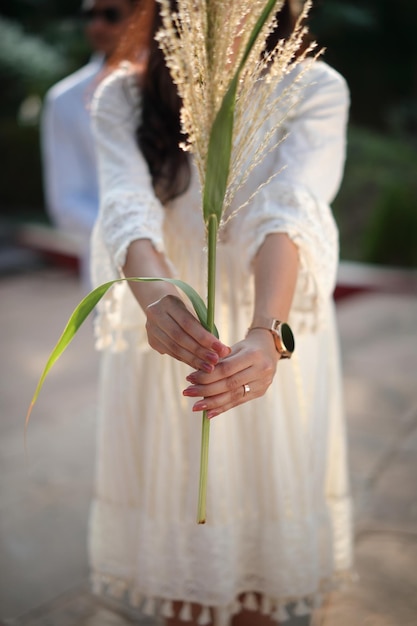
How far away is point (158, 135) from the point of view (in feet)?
5.94

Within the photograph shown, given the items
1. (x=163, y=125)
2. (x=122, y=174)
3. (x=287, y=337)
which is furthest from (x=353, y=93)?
(x=287, y=337)

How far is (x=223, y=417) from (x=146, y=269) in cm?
42

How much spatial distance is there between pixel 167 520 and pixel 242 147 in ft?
3.17

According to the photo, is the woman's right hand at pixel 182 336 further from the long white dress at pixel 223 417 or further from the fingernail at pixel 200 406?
the long white dress at pixel 223 417

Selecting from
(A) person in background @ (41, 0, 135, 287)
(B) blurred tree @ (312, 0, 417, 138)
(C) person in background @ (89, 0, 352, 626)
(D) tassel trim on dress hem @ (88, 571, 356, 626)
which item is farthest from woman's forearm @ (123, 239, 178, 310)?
(B) blurred tree @ (312, 0, 417, 138)

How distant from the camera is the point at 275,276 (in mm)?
1568

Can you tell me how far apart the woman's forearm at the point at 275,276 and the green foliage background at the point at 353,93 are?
521cm

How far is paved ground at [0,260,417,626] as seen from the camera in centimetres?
229

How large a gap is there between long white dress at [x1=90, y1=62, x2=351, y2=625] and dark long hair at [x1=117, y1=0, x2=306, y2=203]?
0.10ft

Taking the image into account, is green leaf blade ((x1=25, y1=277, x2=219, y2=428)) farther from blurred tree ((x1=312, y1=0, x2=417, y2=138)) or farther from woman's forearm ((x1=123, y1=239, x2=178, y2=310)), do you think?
blurred tree ((x1=312, y1=0, x2=417, y2=138))

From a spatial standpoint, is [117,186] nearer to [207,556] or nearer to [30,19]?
[207,556]

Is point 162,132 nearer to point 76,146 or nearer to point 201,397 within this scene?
point 201,397

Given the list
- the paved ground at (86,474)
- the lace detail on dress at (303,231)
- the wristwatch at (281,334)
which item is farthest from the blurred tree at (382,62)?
the wristwatch at (281,334)

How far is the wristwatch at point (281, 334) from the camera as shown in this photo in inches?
57.7
